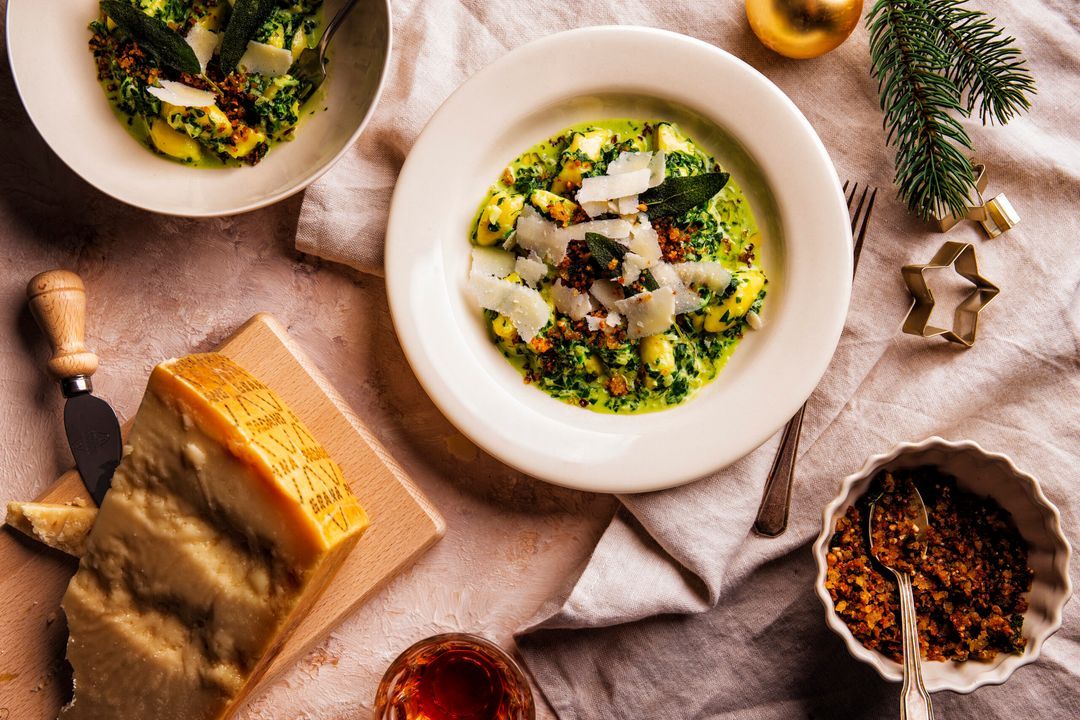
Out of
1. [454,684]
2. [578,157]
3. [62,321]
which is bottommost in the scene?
[454,684]

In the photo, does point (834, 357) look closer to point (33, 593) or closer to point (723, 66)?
point (723, 66)

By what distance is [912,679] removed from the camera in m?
2.42

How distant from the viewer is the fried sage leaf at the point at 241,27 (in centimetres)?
250

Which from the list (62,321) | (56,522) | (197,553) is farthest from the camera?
(62,321)

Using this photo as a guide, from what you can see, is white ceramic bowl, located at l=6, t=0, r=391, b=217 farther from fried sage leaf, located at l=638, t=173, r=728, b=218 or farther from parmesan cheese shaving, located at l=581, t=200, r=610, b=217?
fried sage leaf, located at l=638, t=173, r=728, b=218

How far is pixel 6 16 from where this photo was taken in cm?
257

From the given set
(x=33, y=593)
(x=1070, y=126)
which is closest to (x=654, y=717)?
(x=33, y=593)

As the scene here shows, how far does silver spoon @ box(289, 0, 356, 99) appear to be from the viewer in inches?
104

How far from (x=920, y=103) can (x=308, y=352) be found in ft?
7.35

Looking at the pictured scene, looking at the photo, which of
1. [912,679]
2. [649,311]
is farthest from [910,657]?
[649,311]

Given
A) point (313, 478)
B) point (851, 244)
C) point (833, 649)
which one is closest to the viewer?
point (313, 478)

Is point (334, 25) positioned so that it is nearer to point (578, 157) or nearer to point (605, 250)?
point (578, 157)

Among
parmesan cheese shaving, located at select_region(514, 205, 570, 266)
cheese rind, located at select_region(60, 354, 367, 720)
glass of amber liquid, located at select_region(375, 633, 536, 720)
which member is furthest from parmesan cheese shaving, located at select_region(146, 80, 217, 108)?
glass of amber liquid, located at select_region(375, 633, 536, 720)

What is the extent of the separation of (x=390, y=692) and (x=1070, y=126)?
3.05m
